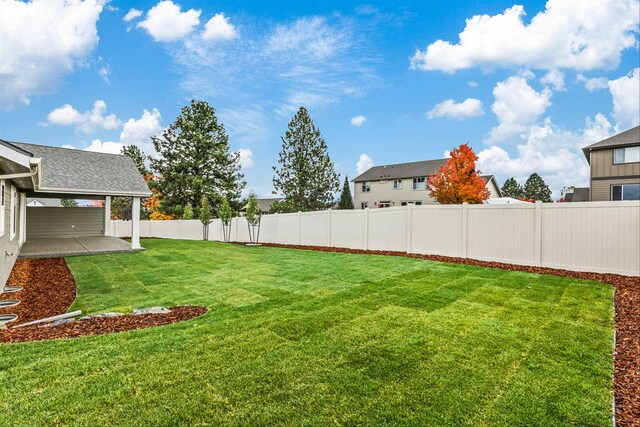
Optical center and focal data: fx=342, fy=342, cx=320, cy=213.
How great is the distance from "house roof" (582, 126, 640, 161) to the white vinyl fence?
49.4 ft

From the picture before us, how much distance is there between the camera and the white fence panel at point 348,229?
13.2 meters

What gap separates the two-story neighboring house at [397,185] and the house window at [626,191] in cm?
1288

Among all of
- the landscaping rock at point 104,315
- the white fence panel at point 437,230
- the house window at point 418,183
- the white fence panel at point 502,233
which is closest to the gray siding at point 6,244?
the landscaping rock at point 104,315

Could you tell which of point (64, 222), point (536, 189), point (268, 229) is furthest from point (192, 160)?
point (536, 189)

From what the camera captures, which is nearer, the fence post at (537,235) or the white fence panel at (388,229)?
the fence post at (537,235)

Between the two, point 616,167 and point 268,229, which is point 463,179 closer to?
point 616,167

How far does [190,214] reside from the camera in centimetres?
2722

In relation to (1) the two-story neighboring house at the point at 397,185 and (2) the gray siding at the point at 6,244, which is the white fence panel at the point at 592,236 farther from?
(1) the two-story neighboring house at the point at 397,185

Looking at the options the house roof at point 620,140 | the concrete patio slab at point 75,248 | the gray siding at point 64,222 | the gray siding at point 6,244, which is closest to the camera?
the gray siding at point 6,244

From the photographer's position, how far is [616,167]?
1905 cm

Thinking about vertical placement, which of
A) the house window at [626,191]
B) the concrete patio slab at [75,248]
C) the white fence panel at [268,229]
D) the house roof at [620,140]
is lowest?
the concrete patio slab at [75,248]

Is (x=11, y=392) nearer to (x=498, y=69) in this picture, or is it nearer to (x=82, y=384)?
(x=82, y=384)

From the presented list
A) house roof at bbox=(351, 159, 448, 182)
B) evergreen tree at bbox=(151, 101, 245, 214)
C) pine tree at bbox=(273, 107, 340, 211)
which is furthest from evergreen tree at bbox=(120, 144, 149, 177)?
house roof at bbox=(351, 159, 448, 182)

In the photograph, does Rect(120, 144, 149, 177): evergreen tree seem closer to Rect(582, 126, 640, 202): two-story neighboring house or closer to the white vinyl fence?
the white vinyl fence
